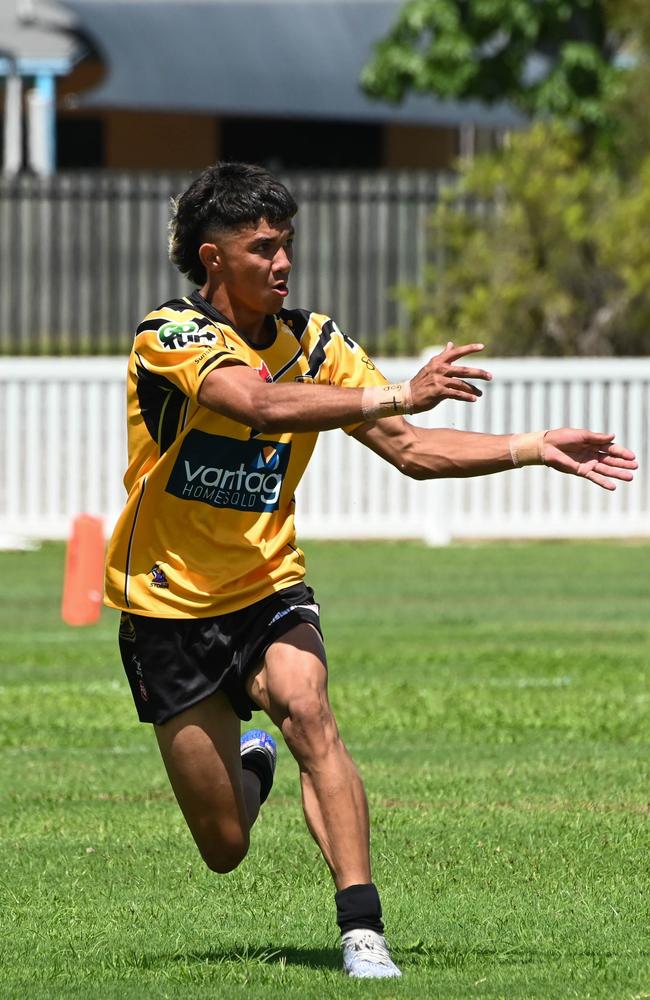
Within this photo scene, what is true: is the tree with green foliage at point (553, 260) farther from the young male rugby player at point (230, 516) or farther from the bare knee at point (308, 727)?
the bare knee at point (308, 727)

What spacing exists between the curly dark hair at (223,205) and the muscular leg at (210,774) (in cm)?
127

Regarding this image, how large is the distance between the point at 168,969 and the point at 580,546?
1336cm

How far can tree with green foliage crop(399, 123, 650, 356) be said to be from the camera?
21.5 m

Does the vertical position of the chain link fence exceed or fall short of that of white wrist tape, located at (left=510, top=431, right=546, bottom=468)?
it exceeds it

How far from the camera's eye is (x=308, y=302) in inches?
1049

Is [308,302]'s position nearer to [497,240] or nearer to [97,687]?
[497,240]

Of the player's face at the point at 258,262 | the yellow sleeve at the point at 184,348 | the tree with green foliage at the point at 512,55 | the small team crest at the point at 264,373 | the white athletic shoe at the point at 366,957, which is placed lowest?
the white athletic shoe at the point at 366,957

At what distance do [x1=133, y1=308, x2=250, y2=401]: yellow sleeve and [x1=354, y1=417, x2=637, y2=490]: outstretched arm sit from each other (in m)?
0.52

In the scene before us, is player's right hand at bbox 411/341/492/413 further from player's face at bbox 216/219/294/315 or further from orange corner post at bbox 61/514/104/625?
orange corner post at bbox 61/514/104/625

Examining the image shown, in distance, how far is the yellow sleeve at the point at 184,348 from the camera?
213 inches

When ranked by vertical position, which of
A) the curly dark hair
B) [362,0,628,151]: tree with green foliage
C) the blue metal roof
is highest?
the blue metal roof

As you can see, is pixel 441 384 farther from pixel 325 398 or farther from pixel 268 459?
pixel 268 459

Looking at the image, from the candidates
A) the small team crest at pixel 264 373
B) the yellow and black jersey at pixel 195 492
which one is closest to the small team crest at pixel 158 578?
the yellow and black jersey at pixel 195 492

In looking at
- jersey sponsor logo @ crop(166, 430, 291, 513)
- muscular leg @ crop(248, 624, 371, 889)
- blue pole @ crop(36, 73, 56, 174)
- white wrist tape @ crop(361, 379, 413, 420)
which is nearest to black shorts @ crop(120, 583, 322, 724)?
muscular leg @ crop(248, 624, 371, 889)
